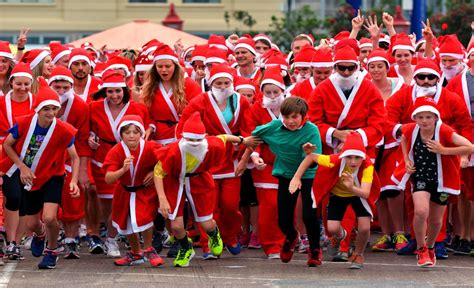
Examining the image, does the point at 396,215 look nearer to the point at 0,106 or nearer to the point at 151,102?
the point at 151,102

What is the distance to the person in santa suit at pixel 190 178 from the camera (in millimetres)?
15719

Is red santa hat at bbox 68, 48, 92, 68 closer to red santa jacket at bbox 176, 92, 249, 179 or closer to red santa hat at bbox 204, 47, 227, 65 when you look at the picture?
red santa hat at bbox 204, 47, 227, 65

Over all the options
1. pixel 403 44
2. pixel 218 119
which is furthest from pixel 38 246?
pixel 403 44

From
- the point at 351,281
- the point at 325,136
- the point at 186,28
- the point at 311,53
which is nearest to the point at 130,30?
the point at 311,53

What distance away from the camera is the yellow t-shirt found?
1545 centimetres

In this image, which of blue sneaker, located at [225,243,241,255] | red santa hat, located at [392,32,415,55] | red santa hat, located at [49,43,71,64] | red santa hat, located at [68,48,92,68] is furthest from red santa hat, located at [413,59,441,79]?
red santa hat, located at [49,43,71,64]

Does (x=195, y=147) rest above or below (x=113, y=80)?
below

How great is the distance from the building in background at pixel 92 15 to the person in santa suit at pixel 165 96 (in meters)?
43.0

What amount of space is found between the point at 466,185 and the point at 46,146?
434cm

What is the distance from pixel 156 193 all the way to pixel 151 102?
Answer: 168cm

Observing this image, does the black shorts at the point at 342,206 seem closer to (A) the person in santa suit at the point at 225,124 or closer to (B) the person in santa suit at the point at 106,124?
(A) the person in santa suit at the point at 225,124

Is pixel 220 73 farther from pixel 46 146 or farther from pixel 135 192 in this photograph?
pixel 46 146

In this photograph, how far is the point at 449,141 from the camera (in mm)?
15992

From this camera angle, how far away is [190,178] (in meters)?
16.1
